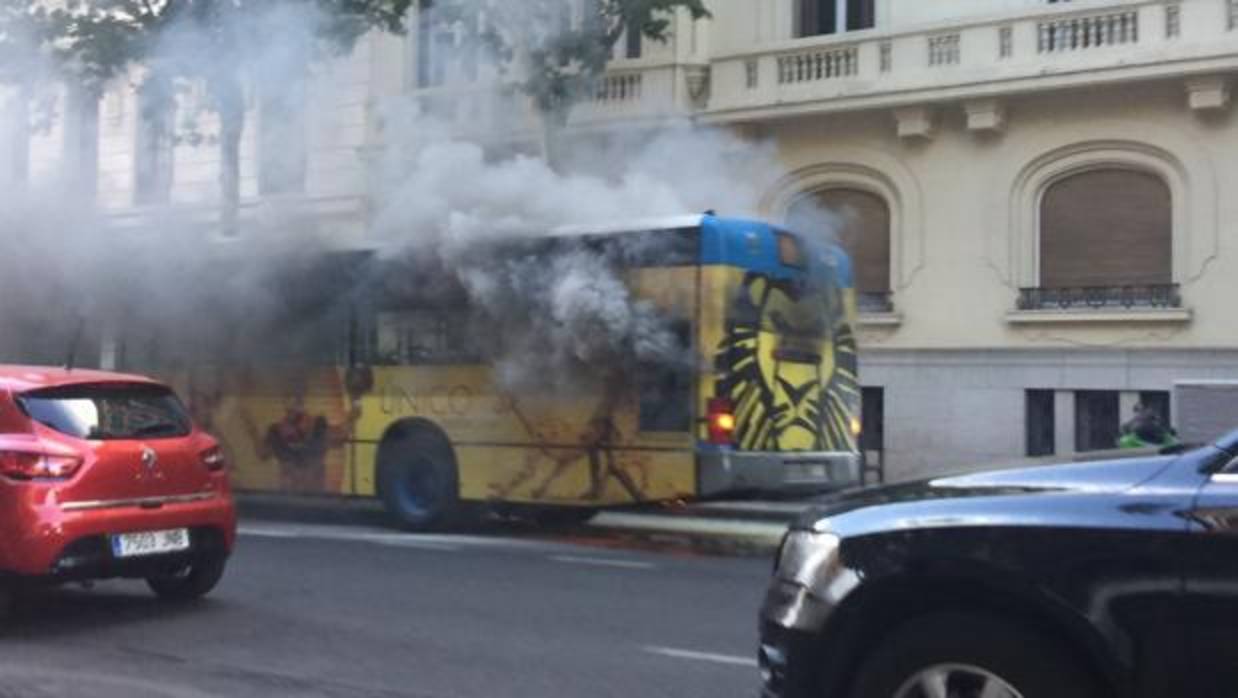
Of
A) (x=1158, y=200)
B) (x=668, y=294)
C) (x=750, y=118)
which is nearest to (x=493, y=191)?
(x=668, y=294)

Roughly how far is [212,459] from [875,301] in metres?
11.5

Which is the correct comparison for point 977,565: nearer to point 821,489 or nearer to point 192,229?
point 821,489

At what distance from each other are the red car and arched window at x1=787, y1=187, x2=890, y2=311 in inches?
439

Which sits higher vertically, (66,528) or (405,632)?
(66,528)

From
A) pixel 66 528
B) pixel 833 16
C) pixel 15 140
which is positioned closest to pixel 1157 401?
pixel 833 16

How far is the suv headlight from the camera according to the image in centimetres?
397

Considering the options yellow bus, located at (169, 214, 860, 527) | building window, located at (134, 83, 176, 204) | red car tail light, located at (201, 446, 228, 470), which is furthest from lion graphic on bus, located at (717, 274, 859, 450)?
building window, located at (134, 83, 176, 204)

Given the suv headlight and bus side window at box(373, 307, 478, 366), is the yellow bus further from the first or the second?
the suv headlight

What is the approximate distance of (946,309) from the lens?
17.3 meters

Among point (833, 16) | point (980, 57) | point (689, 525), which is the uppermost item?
point (833, 16)

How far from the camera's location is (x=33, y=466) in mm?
7062

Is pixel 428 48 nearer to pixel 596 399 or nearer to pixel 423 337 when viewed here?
pixel 423 337

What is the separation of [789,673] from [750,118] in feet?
48.5

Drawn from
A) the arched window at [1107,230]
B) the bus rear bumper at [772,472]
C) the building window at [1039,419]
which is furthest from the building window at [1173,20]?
the bus rear bumper at [772,472]
